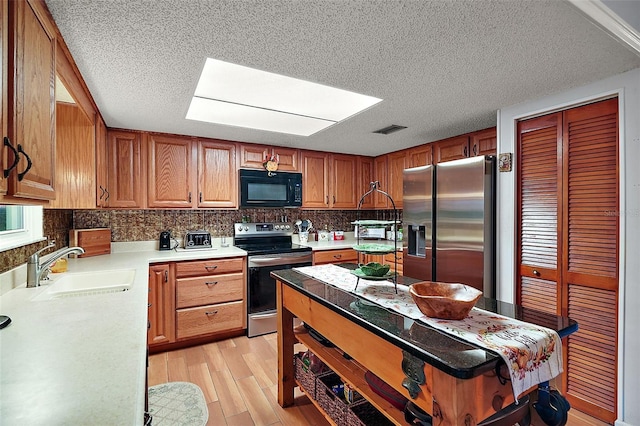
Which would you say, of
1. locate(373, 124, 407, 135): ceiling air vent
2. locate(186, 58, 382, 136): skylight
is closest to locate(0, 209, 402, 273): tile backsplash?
locate(186, 58, 382, 136): skylight

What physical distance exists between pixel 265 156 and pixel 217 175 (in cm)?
59

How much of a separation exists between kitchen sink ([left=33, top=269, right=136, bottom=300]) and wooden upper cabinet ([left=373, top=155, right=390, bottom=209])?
300 cm

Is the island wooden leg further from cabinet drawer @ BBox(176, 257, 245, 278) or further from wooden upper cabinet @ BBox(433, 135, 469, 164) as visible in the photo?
wooden upper cabinet @ BBox(433, 135, 469, 164)

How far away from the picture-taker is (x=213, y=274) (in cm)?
306

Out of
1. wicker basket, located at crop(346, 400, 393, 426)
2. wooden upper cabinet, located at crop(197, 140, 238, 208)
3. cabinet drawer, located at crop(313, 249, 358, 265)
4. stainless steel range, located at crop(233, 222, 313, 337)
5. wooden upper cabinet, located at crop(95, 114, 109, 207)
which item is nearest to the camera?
wicker basket, located at crop(346, 400, 393, 426)

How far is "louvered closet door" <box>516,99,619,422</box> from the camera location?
191 cm

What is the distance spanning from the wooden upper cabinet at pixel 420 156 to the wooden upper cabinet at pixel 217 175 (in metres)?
2.08

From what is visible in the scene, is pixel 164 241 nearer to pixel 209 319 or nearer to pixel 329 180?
pixel 209 319

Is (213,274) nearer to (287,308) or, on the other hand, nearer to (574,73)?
(287,308)

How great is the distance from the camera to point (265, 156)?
3643mm

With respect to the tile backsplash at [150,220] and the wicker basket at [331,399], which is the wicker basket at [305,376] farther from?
the tile backsplash at [150,220]

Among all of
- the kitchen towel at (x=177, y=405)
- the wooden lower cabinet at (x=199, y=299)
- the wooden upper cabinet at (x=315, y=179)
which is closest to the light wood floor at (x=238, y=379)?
the kitchen towel at (x=177, y=405)

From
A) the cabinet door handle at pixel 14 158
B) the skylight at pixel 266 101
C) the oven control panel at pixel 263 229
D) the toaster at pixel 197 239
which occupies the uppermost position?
the skylight at pixel 266 101

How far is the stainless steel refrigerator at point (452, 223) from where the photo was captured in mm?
2502
